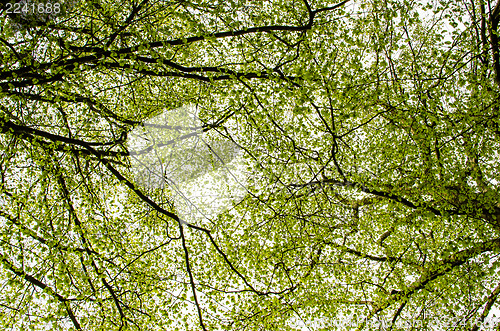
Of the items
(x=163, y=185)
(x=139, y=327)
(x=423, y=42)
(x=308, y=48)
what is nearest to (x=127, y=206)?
(x=163, y=185)

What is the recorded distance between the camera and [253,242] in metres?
9.11

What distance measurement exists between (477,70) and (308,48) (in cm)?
554

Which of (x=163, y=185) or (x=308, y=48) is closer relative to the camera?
(x=308, y=48)

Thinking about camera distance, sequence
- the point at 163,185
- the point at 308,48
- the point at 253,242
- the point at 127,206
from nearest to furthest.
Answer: the point at 308,48 < the point at 163,185 < the point at 253,242 < the point at 127,206

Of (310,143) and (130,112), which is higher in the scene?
(130,112)

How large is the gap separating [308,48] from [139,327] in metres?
8.01

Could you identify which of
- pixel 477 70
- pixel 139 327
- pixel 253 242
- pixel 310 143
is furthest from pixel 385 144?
A: pixel 139 327

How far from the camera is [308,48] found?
750 centimetres

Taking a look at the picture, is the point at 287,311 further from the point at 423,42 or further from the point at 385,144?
the point at 423,42

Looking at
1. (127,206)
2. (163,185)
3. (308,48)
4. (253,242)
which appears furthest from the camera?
(127,206)

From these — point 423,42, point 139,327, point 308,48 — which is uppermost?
point 423,42

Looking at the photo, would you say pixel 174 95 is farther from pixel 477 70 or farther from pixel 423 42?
pixel 477 70

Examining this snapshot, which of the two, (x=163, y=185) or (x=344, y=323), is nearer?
(x=163, y=185)

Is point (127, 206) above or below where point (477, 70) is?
below
